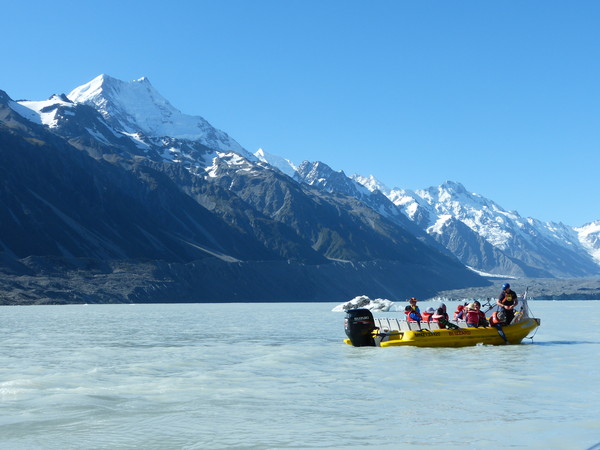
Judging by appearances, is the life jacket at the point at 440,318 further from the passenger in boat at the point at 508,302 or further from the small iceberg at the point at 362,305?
the small iceberg at the point at 362,305

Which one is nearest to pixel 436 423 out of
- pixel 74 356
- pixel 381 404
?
pixel 381 404

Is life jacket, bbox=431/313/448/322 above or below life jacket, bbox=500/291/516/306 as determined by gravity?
below

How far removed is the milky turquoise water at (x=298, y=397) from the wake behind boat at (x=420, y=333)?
836 mm

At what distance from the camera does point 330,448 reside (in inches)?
651

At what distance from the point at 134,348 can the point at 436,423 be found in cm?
2683

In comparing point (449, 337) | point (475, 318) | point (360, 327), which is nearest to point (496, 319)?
point (475, 318)

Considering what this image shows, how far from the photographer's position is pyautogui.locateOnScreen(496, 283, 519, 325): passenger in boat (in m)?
42.9

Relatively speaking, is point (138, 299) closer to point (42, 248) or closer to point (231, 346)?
point (42, 248)

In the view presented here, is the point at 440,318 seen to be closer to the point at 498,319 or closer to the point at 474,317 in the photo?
the point at 474,317

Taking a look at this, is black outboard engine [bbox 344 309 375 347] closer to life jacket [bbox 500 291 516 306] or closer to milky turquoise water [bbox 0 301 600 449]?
milky turquoise water [bbox 0 301 600 449]

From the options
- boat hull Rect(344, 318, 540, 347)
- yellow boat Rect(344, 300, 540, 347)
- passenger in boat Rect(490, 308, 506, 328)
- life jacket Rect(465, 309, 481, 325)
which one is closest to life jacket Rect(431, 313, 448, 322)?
yellow boat Rect(344, 300, 540, 347)

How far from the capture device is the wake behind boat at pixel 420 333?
4056 cm

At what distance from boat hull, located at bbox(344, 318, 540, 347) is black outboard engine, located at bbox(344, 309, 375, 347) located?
0.42m

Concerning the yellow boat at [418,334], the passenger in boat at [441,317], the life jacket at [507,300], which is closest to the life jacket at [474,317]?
the yellow boat at [418,334]
